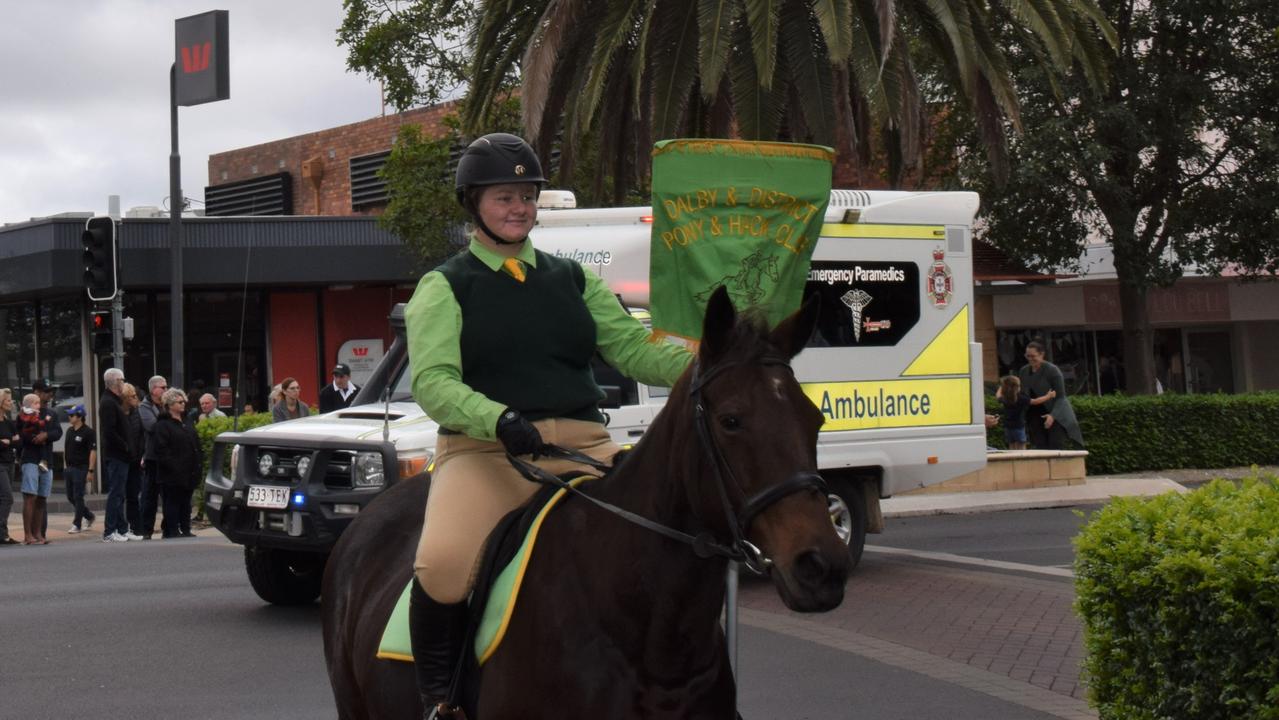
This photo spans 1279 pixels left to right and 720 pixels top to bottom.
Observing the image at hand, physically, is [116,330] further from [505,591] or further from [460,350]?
[505,591]

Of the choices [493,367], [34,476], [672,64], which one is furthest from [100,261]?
[493,367]

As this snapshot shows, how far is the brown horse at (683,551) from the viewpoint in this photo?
3.39m

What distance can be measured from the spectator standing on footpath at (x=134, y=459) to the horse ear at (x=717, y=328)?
1520 centimetres

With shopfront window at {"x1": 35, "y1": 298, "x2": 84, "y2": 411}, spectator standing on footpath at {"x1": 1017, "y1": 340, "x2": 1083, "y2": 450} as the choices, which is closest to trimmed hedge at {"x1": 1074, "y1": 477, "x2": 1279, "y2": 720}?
spectator standing on footpath at {"x1": 1017, "y1": 340, "x2": 1083, "y2": 450}

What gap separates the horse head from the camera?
327 cm

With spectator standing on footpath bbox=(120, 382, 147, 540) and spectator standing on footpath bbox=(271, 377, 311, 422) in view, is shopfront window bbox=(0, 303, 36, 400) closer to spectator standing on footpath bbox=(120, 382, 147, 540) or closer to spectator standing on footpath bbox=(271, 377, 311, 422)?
spectator standing on footpath bbox=(120, 382, 147, 540)

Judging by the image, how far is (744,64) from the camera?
1576 centimetres

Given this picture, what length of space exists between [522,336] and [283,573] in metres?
8.00

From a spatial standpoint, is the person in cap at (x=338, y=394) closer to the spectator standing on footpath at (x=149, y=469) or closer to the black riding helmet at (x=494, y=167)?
the spectator standing on footpath at (x=149, y=469)

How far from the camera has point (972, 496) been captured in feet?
63.7

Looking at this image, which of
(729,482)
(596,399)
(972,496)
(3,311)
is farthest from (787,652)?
(3,311)

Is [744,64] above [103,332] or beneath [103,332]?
above

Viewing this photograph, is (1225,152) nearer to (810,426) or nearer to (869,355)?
(869,355)

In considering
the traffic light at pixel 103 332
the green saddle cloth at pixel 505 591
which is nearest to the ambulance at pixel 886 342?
the green saddle cloth at pixel 505 591
